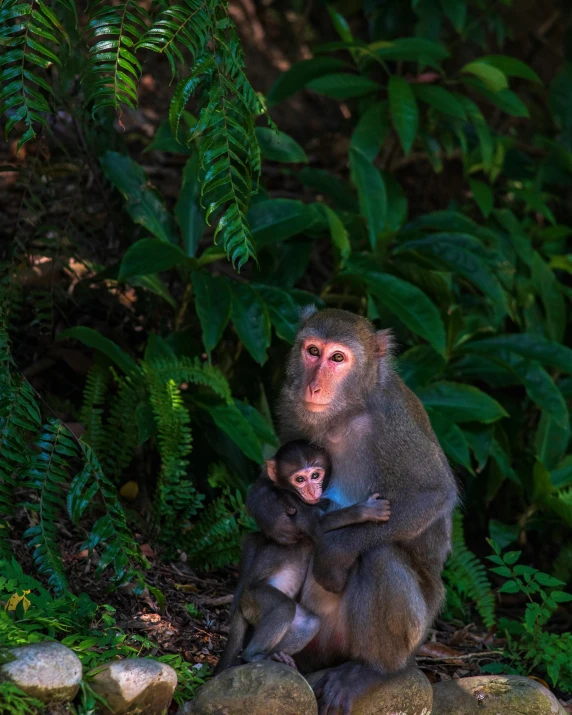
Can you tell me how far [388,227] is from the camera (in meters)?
7.98

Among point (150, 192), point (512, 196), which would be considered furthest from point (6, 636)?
point (512, 196)

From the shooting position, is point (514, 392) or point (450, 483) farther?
point (514, 392)

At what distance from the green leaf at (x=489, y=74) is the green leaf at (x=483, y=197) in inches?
34.2

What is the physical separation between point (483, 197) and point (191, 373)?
3.92m

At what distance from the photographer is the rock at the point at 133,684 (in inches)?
154

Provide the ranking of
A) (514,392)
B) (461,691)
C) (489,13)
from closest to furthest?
(461,691) < (514,392) < (489,13)

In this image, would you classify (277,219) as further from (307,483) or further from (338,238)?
(307,483)

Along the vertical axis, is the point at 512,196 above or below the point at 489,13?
below

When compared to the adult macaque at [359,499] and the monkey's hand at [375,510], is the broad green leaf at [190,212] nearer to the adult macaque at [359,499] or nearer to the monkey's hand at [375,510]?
the adult macaque at [359,499]

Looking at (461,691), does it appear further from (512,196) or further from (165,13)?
(512,196)

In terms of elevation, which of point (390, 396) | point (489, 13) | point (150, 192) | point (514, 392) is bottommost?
point (514, 392)

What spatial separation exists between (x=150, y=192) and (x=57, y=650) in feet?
13.1

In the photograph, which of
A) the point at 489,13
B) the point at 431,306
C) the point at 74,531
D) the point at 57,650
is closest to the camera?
the point at 57,650

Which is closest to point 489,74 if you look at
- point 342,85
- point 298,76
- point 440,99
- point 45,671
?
point 440,99
